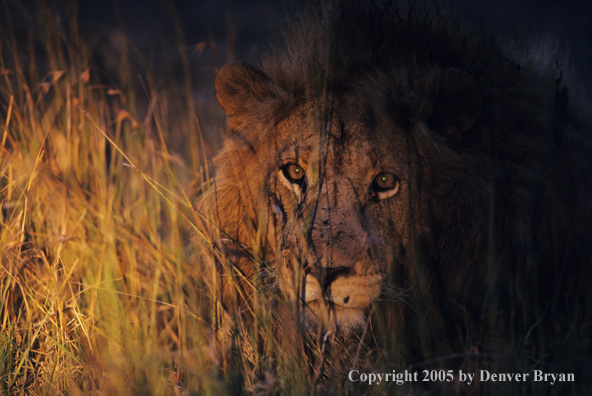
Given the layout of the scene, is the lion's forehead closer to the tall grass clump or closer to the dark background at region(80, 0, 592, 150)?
the tall grass clump

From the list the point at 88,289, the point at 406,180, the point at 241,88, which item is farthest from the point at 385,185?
the point at 88,289

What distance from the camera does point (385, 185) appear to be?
9.87ft

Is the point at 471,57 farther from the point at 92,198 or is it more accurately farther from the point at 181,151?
the point at 181,151

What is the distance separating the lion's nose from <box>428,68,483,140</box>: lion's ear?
95cm

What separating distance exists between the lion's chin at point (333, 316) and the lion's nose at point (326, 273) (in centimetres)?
11

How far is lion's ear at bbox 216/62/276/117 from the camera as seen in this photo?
3219mm

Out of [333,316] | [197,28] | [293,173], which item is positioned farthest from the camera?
[197,28]

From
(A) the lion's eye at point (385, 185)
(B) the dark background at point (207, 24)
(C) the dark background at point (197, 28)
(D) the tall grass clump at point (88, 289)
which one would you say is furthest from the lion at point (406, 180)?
(B) the dark background at point (207, 24)

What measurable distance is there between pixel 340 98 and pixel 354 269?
95 cm

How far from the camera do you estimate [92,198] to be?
3797mm

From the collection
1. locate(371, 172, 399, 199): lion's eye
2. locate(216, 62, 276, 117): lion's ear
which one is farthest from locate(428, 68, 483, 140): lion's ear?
locate(216, 62, 276, 117): lion's ear

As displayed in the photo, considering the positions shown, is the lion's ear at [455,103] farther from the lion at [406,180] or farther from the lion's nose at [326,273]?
the lion's nose at [326,273]

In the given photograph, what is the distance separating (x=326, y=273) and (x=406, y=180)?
691 mm

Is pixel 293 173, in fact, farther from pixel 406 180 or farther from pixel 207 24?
pixel 207 24
